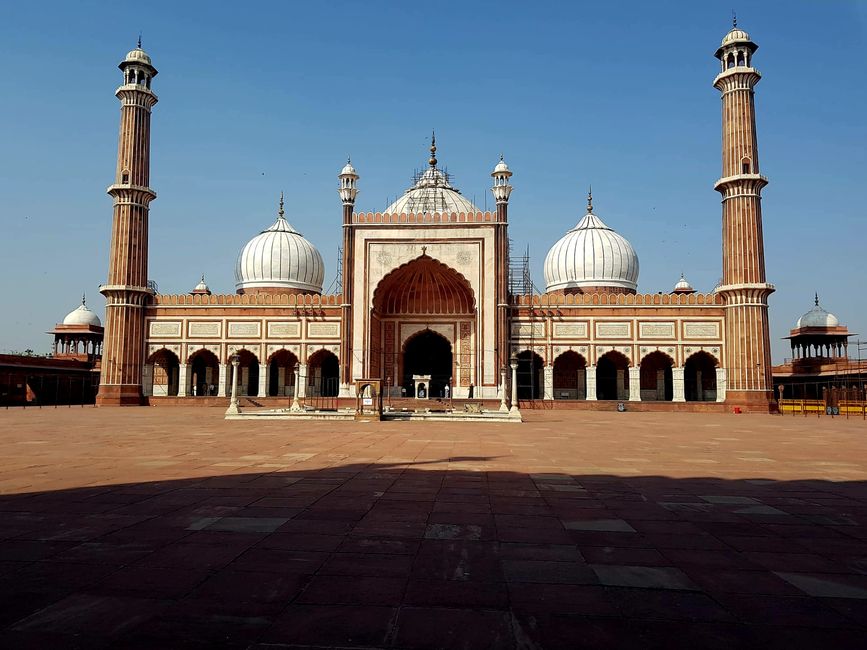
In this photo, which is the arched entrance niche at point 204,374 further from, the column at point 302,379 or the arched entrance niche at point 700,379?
the arched entrance niche at point 700,379

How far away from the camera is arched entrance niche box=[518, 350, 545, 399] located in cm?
3259

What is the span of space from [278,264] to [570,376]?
18228 millimetres

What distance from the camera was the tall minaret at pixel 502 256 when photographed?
30.2 metres

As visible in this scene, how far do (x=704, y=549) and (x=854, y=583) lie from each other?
0.86 meters

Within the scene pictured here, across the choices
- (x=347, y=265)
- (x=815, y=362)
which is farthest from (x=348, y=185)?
(x=815, y=362)

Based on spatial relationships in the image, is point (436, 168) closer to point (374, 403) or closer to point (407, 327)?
point (407, 327)

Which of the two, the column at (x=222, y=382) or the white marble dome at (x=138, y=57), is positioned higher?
the white marble dome at (x=138, y=57)

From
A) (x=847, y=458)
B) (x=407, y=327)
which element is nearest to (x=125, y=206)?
(x=407, y=327)

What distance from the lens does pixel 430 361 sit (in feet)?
115

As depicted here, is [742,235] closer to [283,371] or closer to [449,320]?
[449,320]

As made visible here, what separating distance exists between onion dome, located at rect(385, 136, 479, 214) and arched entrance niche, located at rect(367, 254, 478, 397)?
576 centimetres

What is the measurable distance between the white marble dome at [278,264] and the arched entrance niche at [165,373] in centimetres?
645

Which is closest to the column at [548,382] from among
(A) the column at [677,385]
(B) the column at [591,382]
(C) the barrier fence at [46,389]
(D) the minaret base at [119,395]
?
(B) the column at [591,382]

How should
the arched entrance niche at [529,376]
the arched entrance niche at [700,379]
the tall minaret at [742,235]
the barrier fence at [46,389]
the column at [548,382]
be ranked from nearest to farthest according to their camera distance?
the tall minaret at [742,235] < the column at [548,382] < the arched entrance niche at [529,376] < the barrier fence at [46,389] < the arched entrance niche at [700,379]
